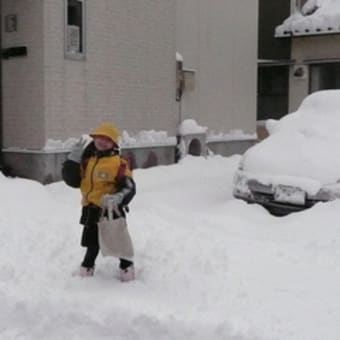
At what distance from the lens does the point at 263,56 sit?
19.7 metres

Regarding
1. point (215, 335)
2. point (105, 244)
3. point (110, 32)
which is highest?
point (110, 32)

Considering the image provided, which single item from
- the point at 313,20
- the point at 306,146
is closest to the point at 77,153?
the point at 306,146

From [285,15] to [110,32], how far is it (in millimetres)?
10067

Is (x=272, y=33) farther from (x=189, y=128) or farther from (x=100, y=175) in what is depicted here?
(x=100, y=175)

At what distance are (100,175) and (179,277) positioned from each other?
100 centimetres

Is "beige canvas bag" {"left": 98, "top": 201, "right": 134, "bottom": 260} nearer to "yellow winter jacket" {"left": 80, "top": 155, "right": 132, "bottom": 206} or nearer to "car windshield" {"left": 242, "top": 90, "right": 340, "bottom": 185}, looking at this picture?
"yellow winter jacket" {"left": 80, "top": 155, "right": 132, "bottom": 206}

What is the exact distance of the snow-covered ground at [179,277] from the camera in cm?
453

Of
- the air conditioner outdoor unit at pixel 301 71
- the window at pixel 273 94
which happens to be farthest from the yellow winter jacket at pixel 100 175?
the window at pixel 273 94

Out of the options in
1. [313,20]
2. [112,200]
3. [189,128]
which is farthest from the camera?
[313,20]

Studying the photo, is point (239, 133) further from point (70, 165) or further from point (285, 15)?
point (70, 165)

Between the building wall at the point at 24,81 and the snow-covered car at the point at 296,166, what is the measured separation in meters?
3.05

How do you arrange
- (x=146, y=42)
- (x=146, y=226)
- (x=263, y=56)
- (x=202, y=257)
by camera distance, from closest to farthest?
(x=202, y=257) → (x=146, y=226) → (x=146, y=42) → (x=263, y=56)

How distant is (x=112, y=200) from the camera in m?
5.18

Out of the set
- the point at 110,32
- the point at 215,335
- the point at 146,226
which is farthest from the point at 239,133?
the point at 215,335
